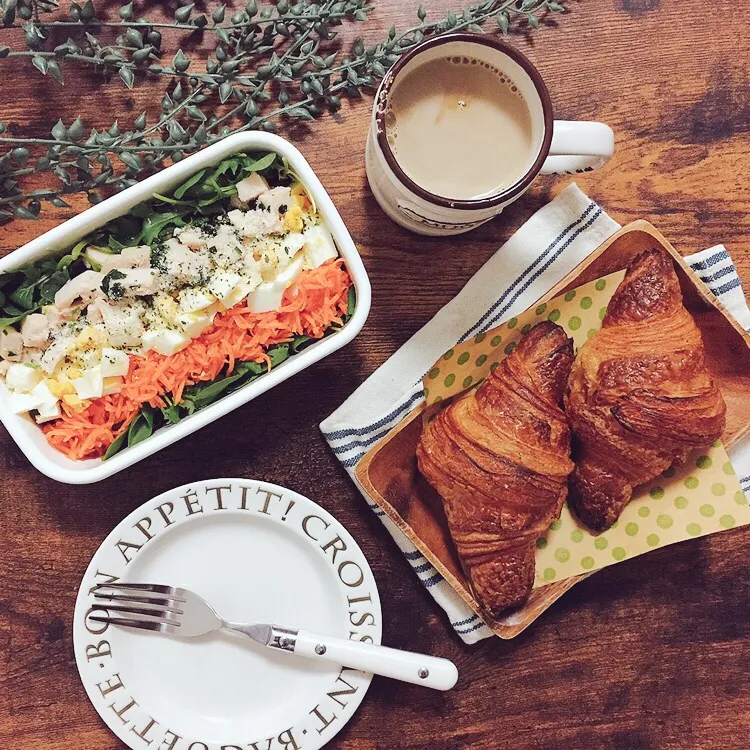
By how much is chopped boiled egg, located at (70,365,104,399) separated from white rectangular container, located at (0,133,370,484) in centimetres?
10

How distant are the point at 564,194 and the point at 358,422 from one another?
22.4 inches

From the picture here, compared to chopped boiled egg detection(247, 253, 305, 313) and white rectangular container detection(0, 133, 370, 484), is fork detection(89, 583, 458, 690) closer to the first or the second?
white rectangular container detection(0, 133, 370, 484)

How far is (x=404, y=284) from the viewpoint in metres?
1.36

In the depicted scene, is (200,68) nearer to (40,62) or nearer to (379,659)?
(40,62)

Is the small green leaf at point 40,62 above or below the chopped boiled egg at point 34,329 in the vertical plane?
above

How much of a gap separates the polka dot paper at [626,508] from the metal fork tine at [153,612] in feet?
1.97

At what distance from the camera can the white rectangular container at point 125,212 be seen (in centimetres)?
111

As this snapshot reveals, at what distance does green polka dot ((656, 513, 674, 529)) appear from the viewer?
130cm

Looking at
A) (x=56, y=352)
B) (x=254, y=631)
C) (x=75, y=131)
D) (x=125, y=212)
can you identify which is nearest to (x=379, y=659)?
(x=254, y=631)

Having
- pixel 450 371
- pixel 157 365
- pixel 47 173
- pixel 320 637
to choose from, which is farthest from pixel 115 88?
pixel 320 637

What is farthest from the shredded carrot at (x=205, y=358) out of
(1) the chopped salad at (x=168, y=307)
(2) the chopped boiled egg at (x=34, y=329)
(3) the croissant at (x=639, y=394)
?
(3) the croissant at (x=639, y=394)

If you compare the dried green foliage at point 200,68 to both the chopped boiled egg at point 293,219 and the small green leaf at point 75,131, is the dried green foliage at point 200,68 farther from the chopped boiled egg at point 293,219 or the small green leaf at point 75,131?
the chopped boiled egg at point 293,219

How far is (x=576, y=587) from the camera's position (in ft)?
4.64

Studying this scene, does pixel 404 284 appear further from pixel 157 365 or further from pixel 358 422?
pixel 157 365
